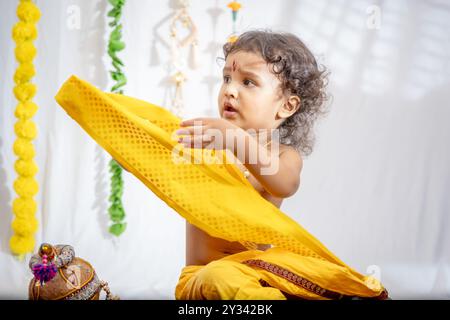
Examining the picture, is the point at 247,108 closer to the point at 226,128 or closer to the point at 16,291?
the point at 226,128

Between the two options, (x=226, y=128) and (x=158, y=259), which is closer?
(x=226, y=128)

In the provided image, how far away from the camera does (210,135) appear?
844 mm

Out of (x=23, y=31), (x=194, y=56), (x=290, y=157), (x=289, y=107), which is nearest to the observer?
(x=290, y=157)

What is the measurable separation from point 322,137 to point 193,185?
1.11 m

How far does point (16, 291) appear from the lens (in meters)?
1.76

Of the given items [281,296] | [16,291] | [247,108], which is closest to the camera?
[281,296]

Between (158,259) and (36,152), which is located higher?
(36,152)

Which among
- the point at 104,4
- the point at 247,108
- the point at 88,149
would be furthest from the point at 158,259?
the point at 247,108

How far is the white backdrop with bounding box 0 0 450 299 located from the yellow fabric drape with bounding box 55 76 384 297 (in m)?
1.00

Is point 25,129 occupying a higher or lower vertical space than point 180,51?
lower

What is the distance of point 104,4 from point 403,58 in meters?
1.07

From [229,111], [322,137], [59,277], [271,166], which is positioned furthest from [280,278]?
[322,137]

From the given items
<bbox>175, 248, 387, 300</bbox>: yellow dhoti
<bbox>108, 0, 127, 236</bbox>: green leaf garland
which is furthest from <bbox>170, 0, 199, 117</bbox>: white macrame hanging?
<bbox>175, 248, 387, 300</bbox>: yellow dhoti

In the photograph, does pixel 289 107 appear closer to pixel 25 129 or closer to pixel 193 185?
pixel 193 185
